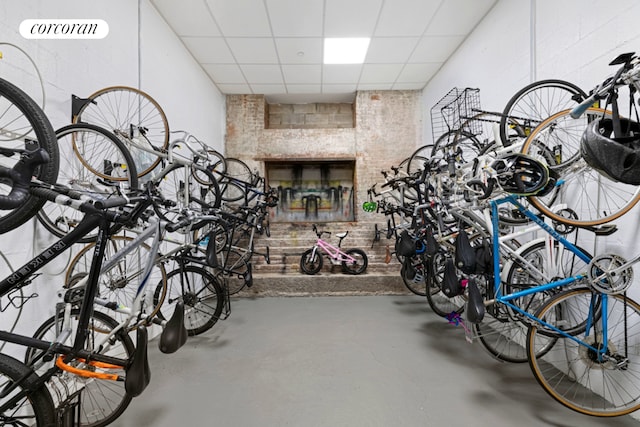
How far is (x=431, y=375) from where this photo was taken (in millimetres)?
1948

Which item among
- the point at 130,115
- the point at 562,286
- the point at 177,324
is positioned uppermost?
the point at 130,115

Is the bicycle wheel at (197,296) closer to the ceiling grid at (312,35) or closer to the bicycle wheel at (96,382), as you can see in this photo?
the bicycle wheel at (96,382)

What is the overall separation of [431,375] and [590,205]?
1.63 m

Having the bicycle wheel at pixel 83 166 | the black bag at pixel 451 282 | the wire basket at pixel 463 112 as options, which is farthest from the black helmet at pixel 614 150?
the bicycle wheel at pixel 83 166

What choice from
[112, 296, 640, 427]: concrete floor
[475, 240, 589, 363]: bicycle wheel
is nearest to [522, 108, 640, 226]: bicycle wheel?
[475, 240, 589, 363]: bicycle wheel

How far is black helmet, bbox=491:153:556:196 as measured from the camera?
4.74 ft

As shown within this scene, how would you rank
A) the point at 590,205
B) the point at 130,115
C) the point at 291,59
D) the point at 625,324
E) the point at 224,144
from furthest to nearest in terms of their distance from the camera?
the point at 224,144, the point at 291,59, the point at 130,115, the point at 590,205, the point at 625,324

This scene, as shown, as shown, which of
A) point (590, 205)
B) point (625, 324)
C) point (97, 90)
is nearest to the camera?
point (625, 324)

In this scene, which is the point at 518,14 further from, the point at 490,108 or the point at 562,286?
the point at 562,286

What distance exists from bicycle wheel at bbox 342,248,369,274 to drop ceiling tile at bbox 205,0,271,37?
10.9 feet

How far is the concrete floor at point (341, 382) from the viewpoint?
1.55 meters

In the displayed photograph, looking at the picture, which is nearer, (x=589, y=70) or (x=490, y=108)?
(x=589, y=70)

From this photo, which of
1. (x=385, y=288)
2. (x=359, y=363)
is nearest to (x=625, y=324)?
(x=359, y=363)

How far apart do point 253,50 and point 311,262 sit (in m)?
3.20
